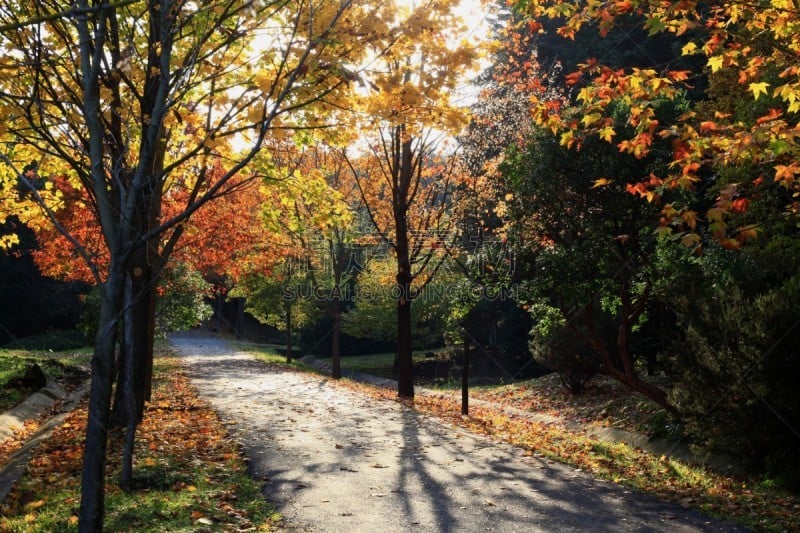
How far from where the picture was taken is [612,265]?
1265 centimetres

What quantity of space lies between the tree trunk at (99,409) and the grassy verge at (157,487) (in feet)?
2.35

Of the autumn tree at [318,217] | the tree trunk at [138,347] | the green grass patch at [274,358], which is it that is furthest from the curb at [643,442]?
the green grass patch at [274,358]

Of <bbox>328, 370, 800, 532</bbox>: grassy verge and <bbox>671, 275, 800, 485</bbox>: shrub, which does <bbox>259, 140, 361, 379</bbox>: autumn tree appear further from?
<bbox>671, 275, 800, 485</bbox>: shrub

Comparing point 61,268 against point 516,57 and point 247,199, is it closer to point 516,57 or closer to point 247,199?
point 247,199

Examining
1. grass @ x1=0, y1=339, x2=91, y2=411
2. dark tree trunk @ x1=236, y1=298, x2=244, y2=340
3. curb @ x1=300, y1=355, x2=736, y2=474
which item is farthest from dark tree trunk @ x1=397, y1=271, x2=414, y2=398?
dark tree trunk @ x1=236, y1=298, x2=244, y2=340

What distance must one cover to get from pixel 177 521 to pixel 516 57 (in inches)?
986

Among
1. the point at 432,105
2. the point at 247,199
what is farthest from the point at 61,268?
the point at 432,105

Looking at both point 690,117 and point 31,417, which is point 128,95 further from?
point 31,417

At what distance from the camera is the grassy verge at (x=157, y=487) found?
19.7 feet

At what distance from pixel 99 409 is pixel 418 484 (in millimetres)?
3882

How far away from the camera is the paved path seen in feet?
20.9

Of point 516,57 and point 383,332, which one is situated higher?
point 516,57

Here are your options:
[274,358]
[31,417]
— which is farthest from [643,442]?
[274,358]

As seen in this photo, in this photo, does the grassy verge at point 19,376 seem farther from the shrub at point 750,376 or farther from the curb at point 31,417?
the shrub at point 750,376
